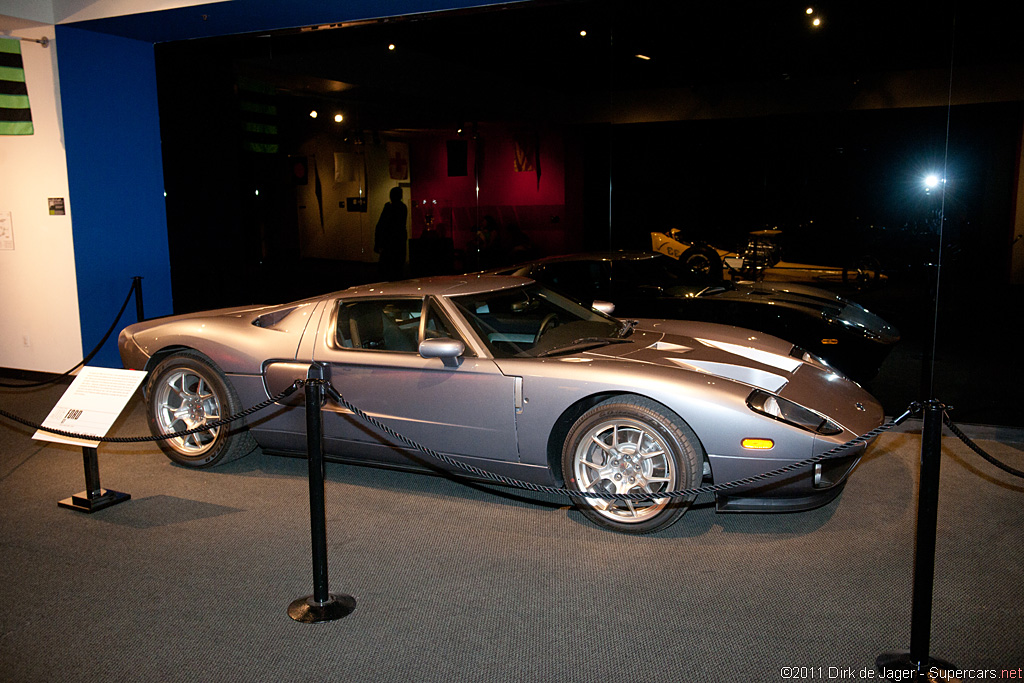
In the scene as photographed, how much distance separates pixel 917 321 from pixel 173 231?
24.5 feet

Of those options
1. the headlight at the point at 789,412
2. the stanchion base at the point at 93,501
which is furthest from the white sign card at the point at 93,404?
the headlight at the point at 789,412

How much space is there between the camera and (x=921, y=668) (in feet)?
9.31

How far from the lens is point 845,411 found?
164 inches

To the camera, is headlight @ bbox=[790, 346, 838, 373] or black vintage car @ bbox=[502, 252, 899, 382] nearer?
headlight @ bbox=[790, 346, 838, 373]

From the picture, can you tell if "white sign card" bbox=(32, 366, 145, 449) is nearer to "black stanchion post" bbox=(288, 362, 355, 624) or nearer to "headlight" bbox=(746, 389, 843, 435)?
"black stanchion post" bbox=(288, 362, 355, 624)

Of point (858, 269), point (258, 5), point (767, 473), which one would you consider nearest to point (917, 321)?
point (858, 269)

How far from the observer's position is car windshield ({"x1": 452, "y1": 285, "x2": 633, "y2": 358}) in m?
4.56

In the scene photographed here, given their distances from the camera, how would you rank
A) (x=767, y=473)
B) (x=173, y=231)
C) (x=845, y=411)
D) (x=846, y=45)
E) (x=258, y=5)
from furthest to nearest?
1. (x=173, y=231)
2. (x=258, y=5)
3. (x=846, y=45)
4. (x=845, y=411)
5. (x=767, y=473)

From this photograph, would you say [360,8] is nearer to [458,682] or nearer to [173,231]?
[173,231]

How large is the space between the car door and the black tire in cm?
292

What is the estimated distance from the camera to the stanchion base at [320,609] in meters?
3.32

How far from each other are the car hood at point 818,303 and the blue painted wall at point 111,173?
593 centimetres

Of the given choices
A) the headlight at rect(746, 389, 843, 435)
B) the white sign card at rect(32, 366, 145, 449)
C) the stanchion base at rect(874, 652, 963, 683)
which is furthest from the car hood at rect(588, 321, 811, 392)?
the white sign card at rect(32, 366, 145, 449)

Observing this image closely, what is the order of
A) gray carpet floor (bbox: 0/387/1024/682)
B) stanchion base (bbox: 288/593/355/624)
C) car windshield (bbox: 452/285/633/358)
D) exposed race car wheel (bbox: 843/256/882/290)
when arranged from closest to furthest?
gray carpet floor (bbox: 0/387/1024/682) < stanchion base (bbox: 288/593/355/624) < car windshield (bbox: 452/285/633/358) < exposed race car wheel (bbox: 843/256/882/290)
